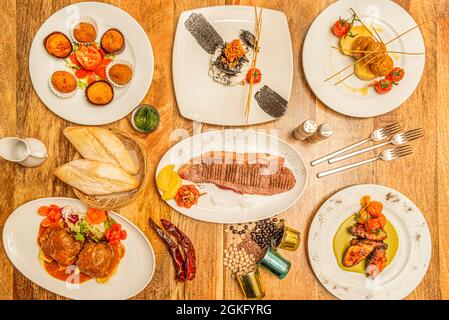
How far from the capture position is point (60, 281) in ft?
8.06

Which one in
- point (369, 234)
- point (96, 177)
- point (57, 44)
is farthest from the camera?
point (369, 234)

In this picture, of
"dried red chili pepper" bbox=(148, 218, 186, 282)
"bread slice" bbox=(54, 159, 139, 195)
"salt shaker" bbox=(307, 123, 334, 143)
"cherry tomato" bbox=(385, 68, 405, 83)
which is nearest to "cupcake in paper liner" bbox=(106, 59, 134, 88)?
"bread slice" bbox=(54, 159, 139, 195)

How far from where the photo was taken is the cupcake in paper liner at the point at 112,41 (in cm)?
239

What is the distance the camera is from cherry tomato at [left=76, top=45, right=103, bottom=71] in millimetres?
2414

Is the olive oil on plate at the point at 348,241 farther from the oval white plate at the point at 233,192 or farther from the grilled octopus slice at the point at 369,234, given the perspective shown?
the oval white plate at the point at 233,192

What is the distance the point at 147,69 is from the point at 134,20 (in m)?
0.32

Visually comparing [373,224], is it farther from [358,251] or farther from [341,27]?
[341,27]

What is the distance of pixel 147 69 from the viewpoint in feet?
7.91

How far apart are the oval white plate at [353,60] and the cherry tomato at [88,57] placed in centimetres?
133

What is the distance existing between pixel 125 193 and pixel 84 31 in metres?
1.05

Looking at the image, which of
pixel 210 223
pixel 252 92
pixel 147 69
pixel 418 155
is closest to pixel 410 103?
pixel 418 155

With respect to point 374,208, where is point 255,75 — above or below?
above

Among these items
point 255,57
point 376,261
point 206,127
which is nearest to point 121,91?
point 206,127
